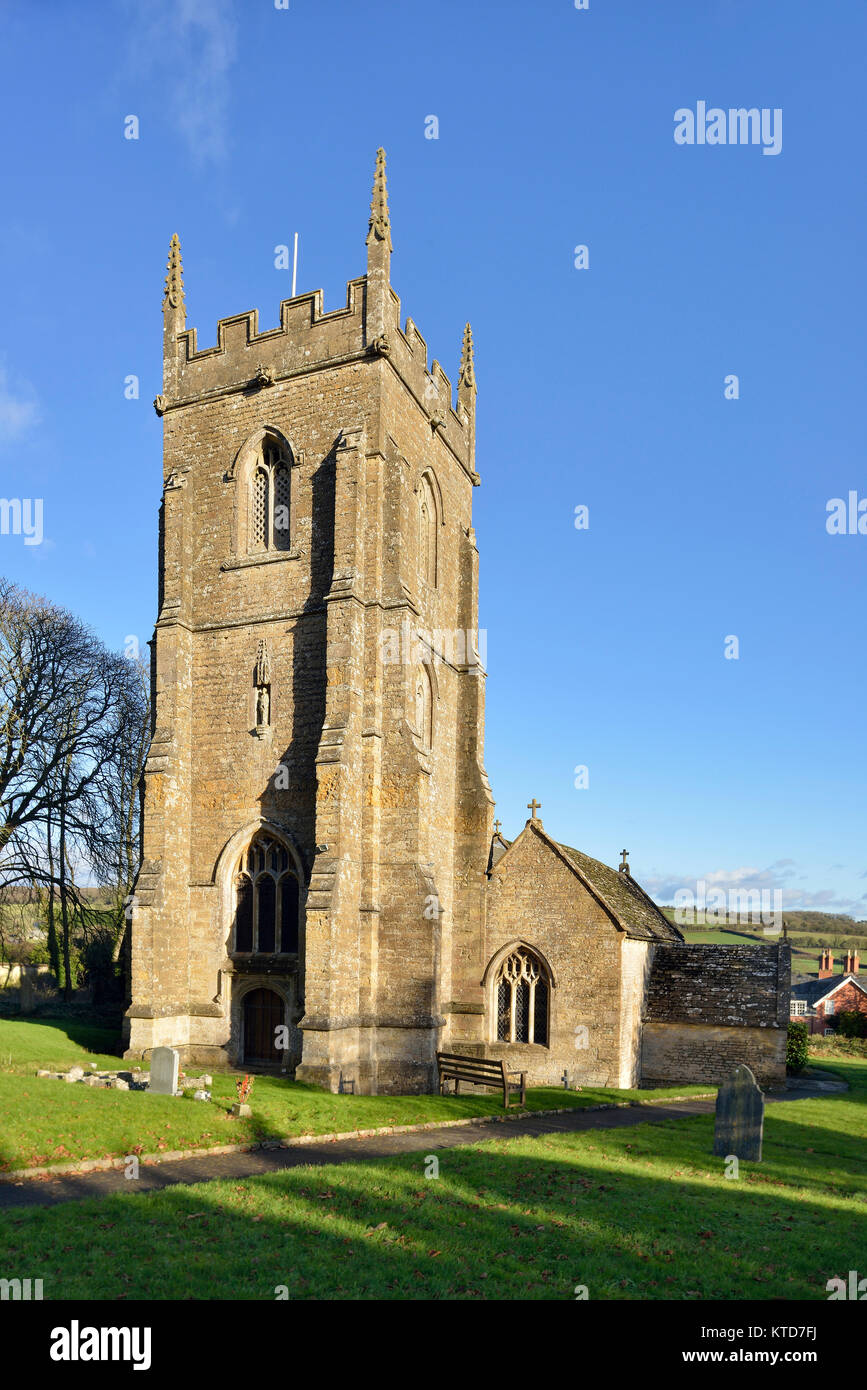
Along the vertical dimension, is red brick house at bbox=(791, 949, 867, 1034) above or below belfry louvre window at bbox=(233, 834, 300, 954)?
below

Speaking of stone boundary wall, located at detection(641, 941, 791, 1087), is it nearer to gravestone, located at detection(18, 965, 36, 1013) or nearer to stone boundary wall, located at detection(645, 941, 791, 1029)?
stone boundary wall, located at detection(645, 941, 791, 1029)

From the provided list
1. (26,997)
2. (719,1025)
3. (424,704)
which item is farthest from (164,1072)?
(26,997)

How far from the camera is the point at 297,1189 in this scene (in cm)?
1118

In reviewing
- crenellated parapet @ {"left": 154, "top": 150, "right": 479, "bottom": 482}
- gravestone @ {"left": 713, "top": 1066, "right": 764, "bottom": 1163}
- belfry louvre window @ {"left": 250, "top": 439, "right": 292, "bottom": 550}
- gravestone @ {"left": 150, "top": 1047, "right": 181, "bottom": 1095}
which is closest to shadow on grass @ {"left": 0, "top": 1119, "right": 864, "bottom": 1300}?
gravestone @ {"left": 713, "top": 1066, "right": 764, "bottom": 1163}

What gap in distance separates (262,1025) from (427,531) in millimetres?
14917

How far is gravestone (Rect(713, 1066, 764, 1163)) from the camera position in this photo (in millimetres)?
15617

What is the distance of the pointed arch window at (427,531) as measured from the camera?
89.2 feet

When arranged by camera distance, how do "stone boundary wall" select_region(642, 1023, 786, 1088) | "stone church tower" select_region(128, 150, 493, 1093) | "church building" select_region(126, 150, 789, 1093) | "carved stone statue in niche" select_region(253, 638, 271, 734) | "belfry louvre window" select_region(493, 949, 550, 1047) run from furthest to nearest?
"stone boundary wall" select_region(642, 1023, 786, 1088) < "belfry louvre window" select_region(493, 949, 550, 1047) < "carved stone statue in niche" select_region(253, 638, 271, 734) < "church building" select_region(126, 150, 789, 1093) < "stone church tower" select_region(128, 150, 493, 1093)

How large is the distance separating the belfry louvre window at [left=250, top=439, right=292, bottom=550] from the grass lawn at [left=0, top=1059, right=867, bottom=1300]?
16.9 m

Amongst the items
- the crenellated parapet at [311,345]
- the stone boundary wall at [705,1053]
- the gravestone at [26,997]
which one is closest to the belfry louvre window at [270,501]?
the crenellated parapet at [311,345]

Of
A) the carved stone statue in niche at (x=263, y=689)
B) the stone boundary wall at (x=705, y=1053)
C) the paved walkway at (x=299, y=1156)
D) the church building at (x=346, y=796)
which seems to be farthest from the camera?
the stone boundary wall at (x=705, y=1053)

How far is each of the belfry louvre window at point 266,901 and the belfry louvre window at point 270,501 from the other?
8250 mm

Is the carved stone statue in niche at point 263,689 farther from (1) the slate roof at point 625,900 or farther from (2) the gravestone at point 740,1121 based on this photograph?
(2) the gravestone at point 740,1121
